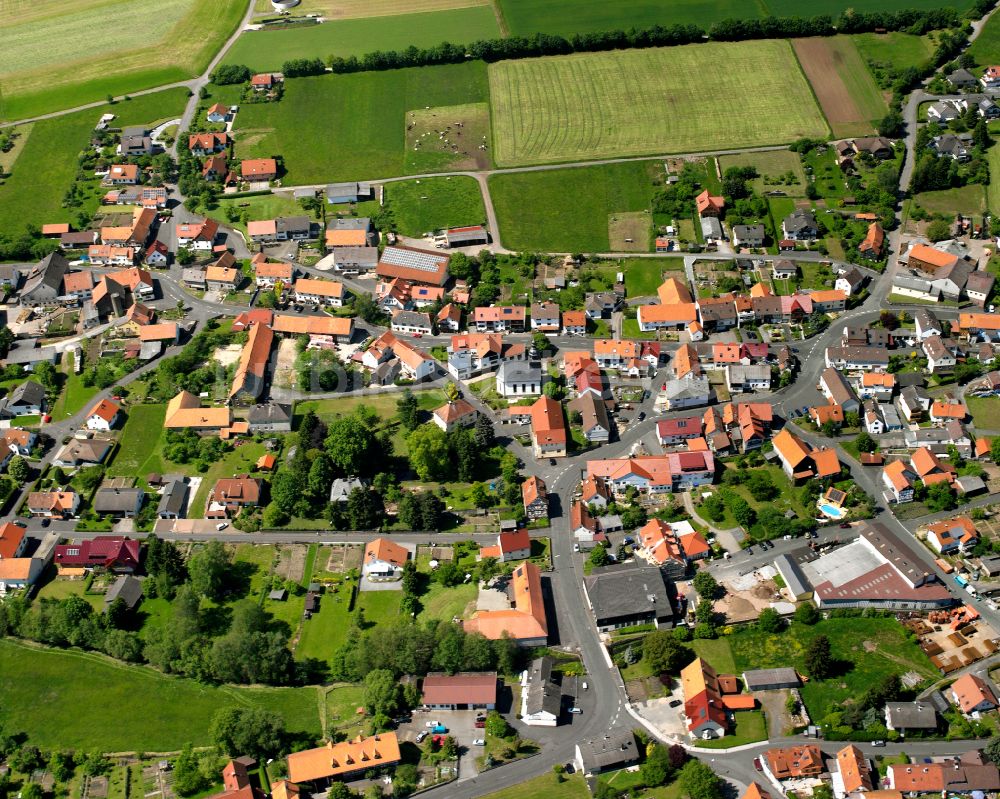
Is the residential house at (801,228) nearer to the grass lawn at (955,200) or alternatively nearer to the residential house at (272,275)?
the grass lawn at (955,200)

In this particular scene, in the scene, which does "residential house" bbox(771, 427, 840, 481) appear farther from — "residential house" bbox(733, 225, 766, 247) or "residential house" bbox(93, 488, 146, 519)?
"residential house" bbox(93, 488, 146, 519)

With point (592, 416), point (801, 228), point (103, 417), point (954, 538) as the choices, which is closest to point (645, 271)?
point (801, 228)

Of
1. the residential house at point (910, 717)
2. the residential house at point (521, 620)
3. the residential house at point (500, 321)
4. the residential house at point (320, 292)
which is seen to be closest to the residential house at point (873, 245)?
the residential house at point (500, 321)

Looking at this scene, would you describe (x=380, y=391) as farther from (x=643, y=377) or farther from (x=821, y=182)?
(x=821, y=182)

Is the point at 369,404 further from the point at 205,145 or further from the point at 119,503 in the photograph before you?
the point at 205,145

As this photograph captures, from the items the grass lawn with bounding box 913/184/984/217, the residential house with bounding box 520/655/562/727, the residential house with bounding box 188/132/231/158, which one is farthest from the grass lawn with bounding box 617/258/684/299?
the residential house with bounding box 188/132/231/158
